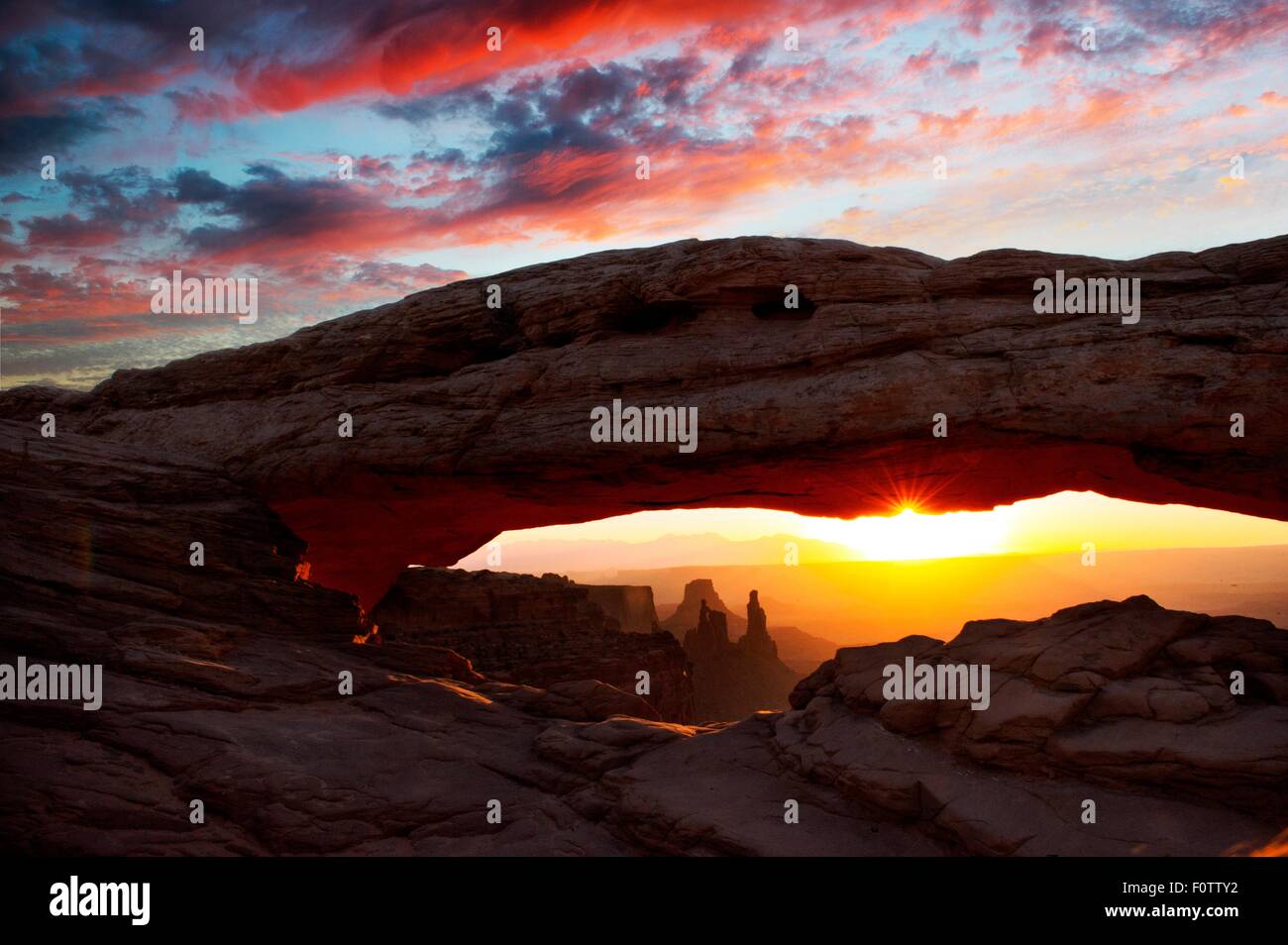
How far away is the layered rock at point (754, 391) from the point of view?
17.3 meters

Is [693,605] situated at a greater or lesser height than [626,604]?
lesser

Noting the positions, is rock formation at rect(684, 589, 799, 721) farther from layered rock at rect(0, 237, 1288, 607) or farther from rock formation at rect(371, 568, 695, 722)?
layered rock at rect(0, 237, 1288, 607)

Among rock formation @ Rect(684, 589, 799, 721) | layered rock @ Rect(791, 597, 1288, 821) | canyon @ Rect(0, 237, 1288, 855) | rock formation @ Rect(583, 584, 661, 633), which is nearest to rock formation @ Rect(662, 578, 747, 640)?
rock formation @ Rect(583, 584, 661, 633)

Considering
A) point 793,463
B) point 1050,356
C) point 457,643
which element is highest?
point 1050,356

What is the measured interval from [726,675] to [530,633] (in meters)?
27.6

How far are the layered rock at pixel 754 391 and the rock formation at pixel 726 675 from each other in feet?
138

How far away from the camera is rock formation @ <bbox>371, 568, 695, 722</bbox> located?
3941 centimetres

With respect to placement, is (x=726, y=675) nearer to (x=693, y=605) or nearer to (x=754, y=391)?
(x=693, y=605)

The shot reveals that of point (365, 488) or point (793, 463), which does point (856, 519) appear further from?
point (365, 488)

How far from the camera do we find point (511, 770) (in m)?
16.4

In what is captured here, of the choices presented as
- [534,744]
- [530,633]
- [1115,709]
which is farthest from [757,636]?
[1115,709]

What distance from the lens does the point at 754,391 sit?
19422mm
